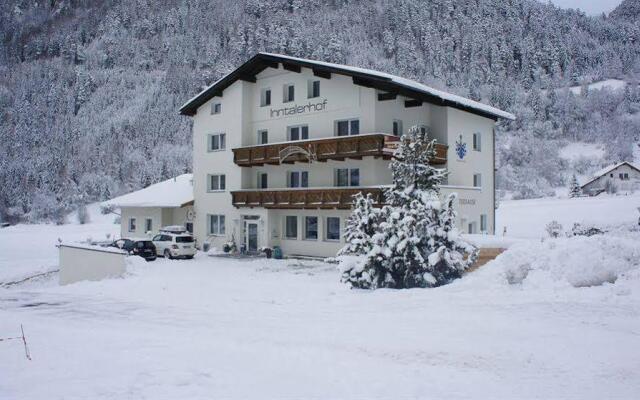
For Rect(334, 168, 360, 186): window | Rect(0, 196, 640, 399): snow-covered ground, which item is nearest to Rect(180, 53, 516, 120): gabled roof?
Rect(334, 168, 360, 186): window

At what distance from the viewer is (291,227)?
118 ft

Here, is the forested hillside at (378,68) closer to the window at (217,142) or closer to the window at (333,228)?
the window at (217,142)

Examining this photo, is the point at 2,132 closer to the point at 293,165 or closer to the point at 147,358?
the point at 293,165

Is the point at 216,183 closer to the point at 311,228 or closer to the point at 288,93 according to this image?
the point at 288,93

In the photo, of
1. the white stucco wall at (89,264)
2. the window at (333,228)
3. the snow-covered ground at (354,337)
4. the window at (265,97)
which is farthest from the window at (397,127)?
the white stucco wall at (89,264)

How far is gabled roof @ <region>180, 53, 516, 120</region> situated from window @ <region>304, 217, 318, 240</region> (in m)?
8.90

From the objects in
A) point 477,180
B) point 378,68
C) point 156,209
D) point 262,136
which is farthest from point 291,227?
point 378,68

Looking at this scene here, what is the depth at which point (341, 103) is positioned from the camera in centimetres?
3325

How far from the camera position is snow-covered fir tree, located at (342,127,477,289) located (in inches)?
718

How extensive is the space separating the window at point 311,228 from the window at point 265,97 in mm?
9004

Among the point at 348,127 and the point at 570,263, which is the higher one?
the point at 348,127

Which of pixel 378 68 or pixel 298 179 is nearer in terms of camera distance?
pixel 298 179

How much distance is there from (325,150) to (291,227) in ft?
21.6

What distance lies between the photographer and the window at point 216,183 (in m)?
39.9
